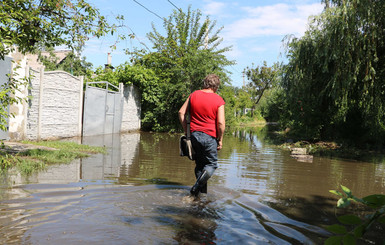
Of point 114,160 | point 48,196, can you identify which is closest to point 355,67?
point 114,160

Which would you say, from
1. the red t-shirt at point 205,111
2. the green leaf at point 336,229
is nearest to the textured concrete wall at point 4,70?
the red t-shirt at point 205,111

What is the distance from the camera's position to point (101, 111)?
1414 cm

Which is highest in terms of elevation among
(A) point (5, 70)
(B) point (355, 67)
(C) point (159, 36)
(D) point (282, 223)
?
(C) point (159, 36)

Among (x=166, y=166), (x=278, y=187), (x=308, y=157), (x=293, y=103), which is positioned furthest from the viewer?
(x=293, y=103)

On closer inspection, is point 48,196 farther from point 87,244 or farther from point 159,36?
point 159,36

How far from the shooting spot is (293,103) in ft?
49.8

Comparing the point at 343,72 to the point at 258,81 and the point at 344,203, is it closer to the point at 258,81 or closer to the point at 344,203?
Result: the point at 344,203

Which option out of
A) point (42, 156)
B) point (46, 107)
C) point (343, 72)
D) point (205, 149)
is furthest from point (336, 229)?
point (343, 72)

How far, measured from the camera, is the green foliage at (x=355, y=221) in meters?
1.07

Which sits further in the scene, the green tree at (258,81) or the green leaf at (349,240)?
the green tree at (258,81)

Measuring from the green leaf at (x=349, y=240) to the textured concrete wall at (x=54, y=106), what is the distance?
9864mm

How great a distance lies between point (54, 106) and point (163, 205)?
8332mm

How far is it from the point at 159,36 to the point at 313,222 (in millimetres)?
20524

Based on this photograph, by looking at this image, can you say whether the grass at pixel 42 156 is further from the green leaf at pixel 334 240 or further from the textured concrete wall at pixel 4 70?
the green leaf at pixel 334 240
